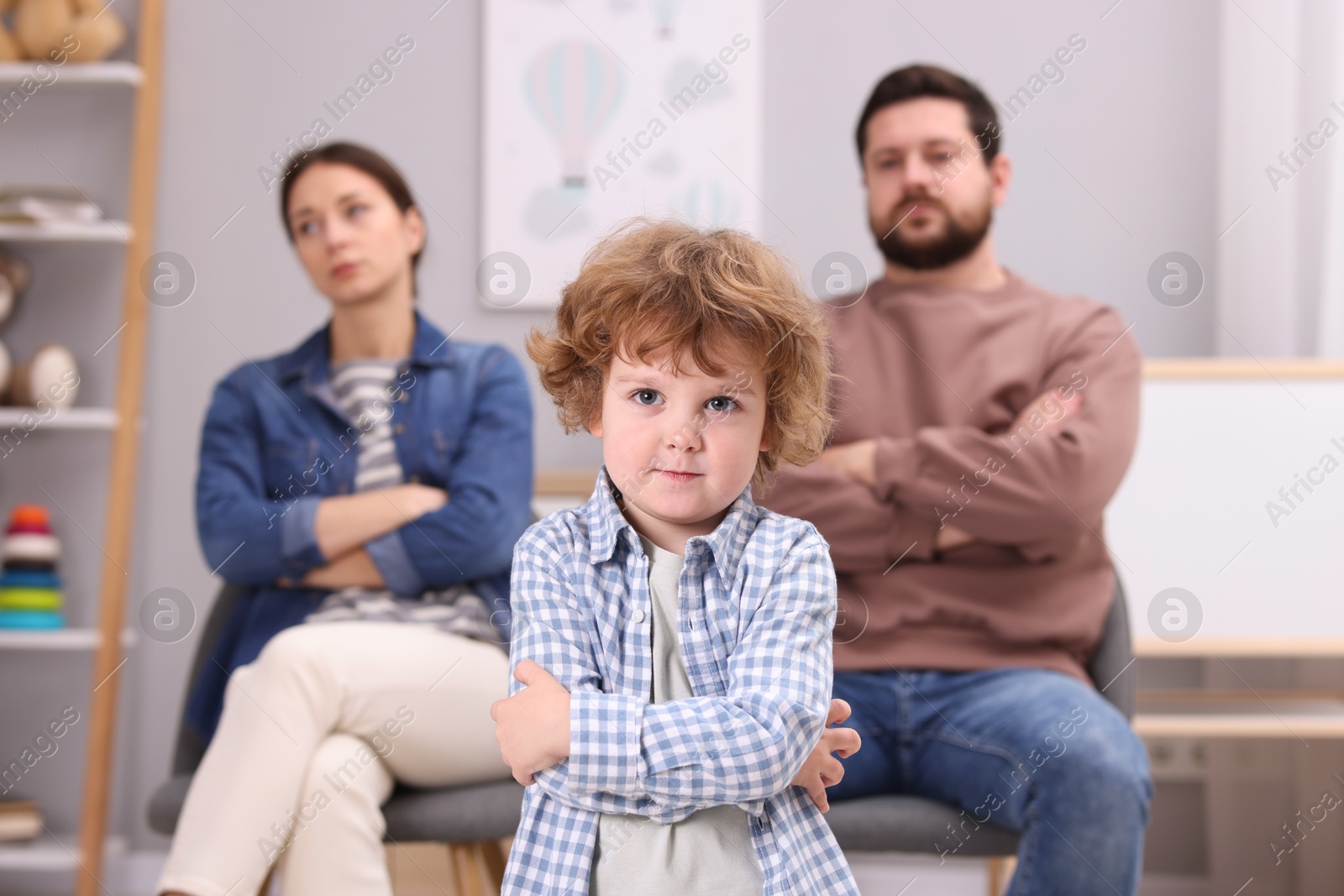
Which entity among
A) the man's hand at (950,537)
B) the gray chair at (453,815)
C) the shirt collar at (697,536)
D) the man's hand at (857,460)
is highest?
the man's hand at (857,460)

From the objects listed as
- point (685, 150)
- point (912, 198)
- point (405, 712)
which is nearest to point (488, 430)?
point (405, 712)

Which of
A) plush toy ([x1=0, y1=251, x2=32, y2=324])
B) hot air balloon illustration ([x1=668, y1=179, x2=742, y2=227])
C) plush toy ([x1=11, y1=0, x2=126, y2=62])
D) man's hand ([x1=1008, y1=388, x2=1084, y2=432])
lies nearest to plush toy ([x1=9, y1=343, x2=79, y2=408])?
plush toy ([x1=0, y1=251, x2=32, y2=324])

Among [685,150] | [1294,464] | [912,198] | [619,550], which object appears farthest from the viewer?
[685,150]

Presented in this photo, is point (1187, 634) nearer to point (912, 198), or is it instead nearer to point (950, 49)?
point (912, 198)

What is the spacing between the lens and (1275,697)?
2117 millimetres

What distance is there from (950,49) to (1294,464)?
109cm

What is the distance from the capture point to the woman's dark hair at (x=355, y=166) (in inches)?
73.8

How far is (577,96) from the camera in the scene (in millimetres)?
2393

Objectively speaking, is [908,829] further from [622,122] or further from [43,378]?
[43,378]

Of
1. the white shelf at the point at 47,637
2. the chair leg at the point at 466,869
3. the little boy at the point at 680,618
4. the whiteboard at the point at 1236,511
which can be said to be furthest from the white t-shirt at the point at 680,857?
the white shelf at the point at 47,637

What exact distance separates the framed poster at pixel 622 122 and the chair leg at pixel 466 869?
124cm

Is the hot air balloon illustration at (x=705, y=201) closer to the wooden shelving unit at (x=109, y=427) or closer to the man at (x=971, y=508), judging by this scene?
the man at (x=971, y=508)

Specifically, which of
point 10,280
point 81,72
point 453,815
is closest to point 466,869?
point 453,815

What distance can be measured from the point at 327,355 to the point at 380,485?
274 mm
